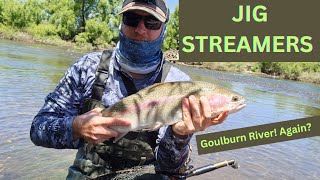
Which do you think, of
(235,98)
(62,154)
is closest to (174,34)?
(62,154)

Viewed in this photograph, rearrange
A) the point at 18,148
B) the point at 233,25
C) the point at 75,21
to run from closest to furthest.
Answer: the point at 18,148 < the point at 233,25 < the point at 75,21

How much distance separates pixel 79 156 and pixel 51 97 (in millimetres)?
606

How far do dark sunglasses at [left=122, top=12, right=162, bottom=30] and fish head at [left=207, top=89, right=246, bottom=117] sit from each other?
2.76 feet

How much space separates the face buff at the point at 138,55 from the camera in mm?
3562

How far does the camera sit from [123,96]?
3547 mm

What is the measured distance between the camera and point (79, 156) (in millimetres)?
3586

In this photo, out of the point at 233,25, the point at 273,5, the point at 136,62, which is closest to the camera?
the point at 136,62

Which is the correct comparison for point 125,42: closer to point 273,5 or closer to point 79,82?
point 79,82

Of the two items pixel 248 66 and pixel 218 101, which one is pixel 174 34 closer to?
pixel 248 66

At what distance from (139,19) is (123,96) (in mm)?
697

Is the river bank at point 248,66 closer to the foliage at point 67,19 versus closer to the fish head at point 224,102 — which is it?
the foliage at point 67,19

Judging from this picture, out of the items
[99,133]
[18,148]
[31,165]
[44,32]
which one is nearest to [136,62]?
[99,133]

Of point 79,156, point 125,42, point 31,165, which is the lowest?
point 31,165

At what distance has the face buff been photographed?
3562 millimetres
